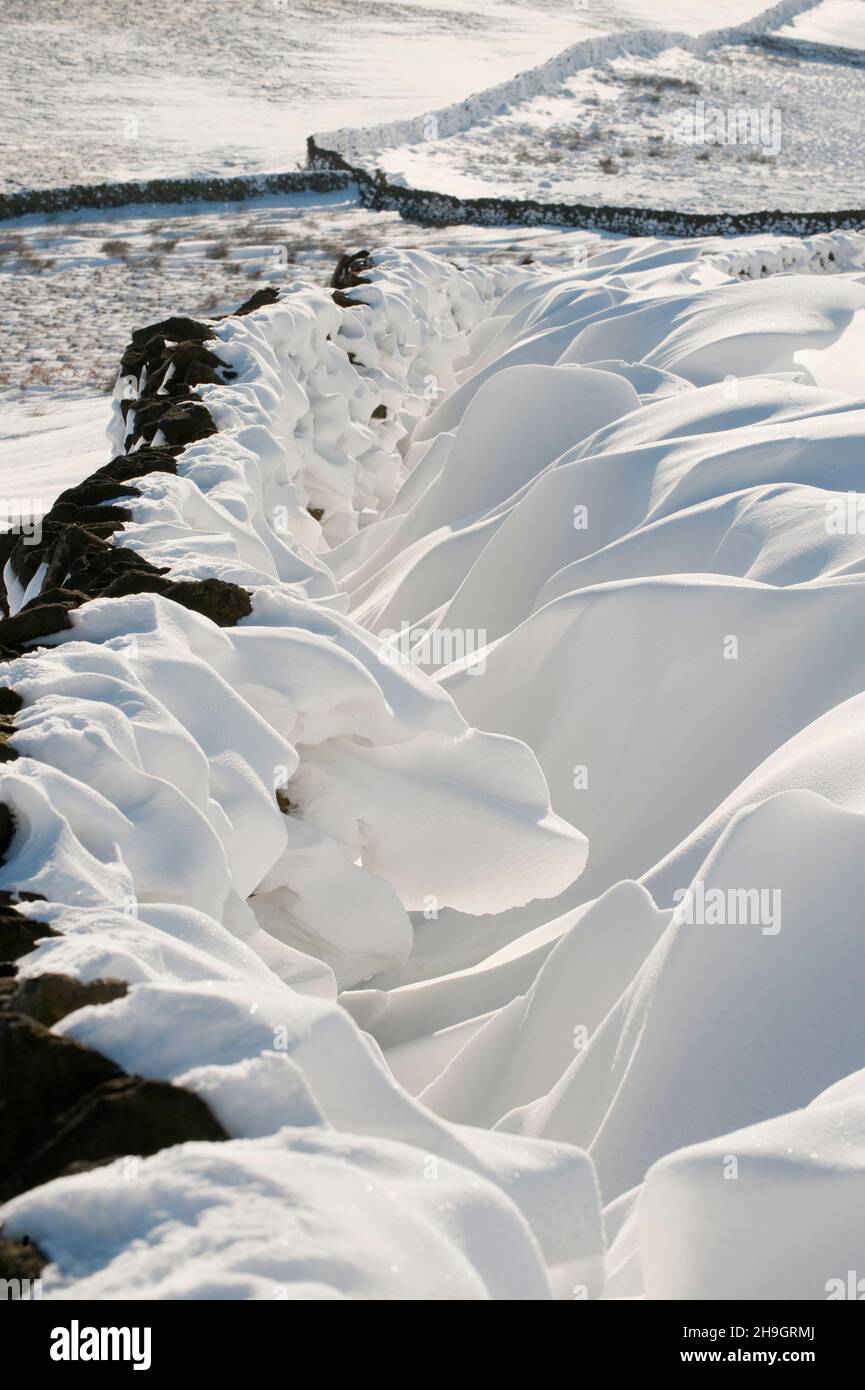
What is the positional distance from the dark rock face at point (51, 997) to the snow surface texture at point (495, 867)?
36 millimetres

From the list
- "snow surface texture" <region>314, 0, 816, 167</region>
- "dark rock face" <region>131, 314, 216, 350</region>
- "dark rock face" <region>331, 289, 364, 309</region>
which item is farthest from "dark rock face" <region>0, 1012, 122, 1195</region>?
"snow surface texture" <region>314, 0, 816, 167</region>

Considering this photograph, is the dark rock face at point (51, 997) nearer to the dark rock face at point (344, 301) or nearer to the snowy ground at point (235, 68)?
the dark rock face at point (344, 301)

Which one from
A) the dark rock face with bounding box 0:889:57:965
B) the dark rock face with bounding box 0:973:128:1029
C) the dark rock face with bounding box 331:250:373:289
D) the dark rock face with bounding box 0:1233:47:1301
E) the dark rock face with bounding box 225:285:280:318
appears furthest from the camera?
the dark rock face with bounding box 331:250:373:289

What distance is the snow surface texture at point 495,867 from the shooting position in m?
1.30

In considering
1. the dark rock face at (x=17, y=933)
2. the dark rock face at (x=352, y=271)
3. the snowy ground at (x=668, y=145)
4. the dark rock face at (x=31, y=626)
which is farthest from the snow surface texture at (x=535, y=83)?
the dark rock face at (x=17, y=933)

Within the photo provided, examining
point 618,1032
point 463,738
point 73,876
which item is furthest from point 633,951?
point 73,876

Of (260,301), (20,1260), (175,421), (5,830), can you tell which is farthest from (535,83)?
(20,1260)

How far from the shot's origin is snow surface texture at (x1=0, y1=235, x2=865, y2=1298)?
1296 millimetres

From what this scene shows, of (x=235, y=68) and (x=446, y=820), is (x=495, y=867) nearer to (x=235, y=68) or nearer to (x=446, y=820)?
(x=446, y=820)

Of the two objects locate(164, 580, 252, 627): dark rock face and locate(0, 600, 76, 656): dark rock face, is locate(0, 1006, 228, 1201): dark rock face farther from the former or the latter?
locate(164, 580, 252, 627): dark rock face

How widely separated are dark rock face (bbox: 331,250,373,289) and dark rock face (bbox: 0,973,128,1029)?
6.81 m

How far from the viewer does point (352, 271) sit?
819cm

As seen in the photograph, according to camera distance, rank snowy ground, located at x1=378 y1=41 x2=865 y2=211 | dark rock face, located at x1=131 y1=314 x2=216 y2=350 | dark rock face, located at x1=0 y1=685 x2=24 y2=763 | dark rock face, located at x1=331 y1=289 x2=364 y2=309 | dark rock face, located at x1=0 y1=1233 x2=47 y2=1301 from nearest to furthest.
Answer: dark rock face, located at x1=0 y1=1233 x2=47 y2=1301
dark rock face, located at x1=0 y1=685 x2=24 y2=763
dark rock face, located at x1=131 y1=314 x2=216 y2=350
dark rock face, located at x1=331 y1=289 x2=364 y2=309
snowy ground, located at x1=378 y1=41 x2=865 y2=211

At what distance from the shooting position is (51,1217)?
1.19 metres
